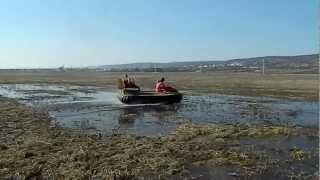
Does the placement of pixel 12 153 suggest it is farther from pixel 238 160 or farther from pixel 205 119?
pixel 205 119

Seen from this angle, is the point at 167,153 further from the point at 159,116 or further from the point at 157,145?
the point at 159,116

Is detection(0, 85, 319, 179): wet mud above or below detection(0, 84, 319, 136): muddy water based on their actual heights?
above

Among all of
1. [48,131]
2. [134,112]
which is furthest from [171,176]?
[134,112]

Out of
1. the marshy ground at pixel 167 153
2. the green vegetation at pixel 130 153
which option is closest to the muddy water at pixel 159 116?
the marshy ground at pixel 167 153

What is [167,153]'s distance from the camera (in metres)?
15.1

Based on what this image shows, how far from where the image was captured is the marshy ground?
496 inches

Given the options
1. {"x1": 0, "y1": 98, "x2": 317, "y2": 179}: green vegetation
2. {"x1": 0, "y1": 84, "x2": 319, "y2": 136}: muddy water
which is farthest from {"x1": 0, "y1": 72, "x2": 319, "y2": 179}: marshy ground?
{"x1": 0, "y1": 84, "x2": 319, "y2": 136}: muddy water

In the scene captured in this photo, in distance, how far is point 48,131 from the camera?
20188 millimetres

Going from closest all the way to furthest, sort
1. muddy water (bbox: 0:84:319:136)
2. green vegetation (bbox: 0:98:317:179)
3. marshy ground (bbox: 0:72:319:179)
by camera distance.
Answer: marshy ground (bbox: 0:72:319:179), green vegetation (bbox: 0:98:317:179), muddy water (bbox: 0:84:319:136)

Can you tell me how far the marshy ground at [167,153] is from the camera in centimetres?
1259

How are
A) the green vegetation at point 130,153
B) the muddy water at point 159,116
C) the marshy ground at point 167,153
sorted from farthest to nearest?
the muddy water at point 159,116, the green vegetation at point 130,153, the marshy ground at point 167,153

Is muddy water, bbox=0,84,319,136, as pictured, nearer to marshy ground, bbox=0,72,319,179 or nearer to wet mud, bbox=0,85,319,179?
wet mud, bbox=0,85,319,179

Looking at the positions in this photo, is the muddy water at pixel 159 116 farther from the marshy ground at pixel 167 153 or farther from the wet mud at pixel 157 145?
the marshy ground at pixel 167 153

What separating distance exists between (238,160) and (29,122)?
1325 cm
